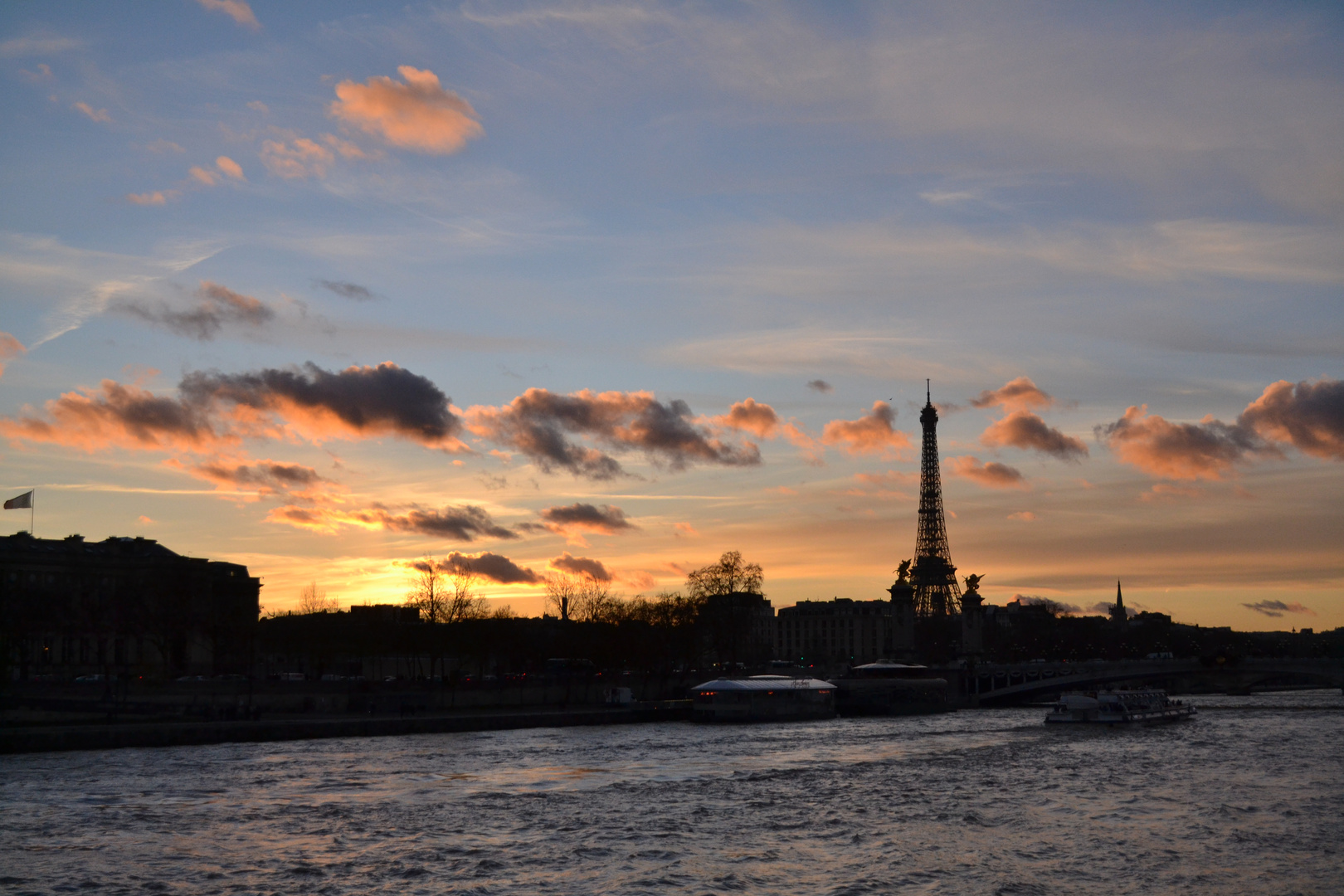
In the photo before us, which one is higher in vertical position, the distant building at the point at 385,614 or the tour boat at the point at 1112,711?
A: the distant building at the point at 385,614

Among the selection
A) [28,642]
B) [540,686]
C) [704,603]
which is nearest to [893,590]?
[704,603]

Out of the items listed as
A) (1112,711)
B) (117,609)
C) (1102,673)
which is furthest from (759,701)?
(117,609)

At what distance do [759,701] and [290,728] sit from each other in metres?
34.2

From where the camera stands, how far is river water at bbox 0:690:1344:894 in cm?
3028

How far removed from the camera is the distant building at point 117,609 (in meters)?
91.3

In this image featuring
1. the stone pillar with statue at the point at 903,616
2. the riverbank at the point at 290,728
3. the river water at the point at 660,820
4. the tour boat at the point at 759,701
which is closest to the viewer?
the river water at the point at 660,820

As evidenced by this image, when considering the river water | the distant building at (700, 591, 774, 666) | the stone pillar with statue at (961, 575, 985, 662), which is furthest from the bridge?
the stone pillar with statue at (961, 575, 985, 662)

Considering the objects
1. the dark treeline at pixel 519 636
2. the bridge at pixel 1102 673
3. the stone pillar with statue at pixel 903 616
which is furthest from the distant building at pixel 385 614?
the stone pillar with statue at pixel 903 616

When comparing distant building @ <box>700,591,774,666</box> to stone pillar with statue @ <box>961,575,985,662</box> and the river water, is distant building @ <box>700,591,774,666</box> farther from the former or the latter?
stone pillar with statue @ <box>961,575,985,662</box>

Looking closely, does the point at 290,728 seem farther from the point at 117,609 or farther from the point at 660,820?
the point at 117,609

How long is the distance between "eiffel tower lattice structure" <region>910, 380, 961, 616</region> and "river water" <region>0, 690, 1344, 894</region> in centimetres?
11873

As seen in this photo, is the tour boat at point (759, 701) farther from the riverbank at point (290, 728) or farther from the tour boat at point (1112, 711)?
the tour boat at point (1112, 711)

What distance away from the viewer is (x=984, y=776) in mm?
51625

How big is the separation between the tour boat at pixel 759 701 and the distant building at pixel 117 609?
32.9m
